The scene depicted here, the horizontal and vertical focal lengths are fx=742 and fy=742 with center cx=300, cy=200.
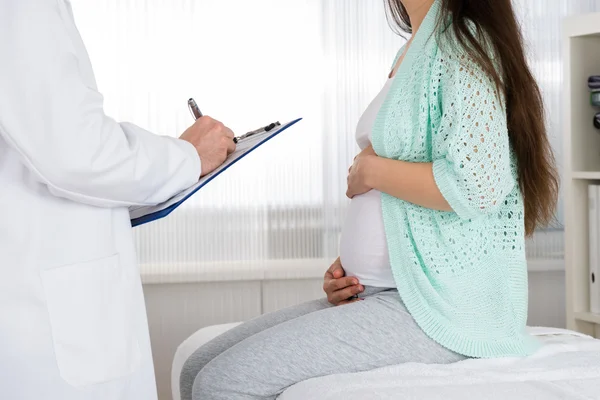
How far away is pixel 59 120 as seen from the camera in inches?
37.9

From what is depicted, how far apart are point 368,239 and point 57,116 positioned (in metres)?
0.63

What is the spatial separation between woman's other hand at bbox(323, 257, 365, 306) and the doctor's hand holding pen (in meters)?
0.36

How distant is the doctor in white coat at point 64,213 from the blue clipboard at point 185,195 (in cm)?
2

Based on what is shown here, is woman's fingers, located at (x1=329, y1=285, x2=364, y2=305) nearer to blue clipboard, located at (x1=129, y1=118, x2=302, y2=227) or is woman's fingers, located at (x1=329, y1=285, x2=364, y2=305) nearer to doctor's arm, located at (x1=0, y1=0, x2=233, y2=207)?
blue clipboard, located at (x1=129, y1=118, x2=302, y2=227)

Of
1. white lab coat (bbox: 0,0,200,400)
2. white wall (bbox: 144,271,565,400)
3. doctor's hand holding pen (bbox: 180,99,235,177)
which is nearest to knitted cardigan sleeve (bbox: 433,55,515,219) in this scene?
doctor's hand holding pen (bbox: 180,99,235,177)

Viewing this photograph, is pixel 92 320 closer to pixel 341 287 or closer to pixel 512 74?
pixel 341 287

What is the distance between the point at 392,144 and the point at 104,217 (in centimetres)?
54

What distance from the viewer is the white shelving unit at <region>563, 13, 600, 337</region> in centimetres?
257

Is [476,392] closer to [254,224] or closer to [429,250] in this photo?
[429,250]

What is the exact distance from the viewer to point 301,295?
2826 millimetres

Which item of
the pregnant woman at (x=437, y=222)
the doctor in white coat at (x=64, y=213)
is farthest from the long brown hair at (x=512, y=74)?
the doctor in white coat at (x=64, y=213)

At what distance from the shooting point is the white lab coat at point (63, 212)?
0.95 meters

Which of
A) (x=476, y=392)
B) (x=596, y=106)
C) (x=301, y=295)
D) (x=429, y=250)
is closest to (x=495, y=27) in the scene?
(x=429, y=250)

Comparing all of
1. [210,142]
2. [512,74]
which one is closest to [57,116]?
[210,142]
